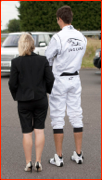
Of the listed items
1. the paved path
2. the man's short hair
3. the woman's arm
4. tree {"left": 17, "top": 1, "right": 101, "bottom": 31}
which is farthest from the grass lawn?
tree {"left": 17, "top": 1, "right": 101, "bottom": 31}

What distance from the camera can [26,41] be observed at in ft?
12.2

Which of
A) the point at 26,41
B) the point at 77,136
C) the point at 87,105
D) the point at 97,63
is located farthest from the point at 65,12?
the point at 97,63

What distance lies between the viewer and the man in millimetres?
4078

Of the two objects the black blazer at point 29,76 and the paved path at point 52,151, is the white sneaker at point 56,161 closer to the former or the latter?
the paved path at point 52,151

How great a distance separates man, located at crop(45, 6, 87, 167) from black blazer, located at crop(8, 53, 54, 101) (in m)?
0.35

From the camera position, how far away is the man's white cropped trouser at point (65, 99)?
4.18m

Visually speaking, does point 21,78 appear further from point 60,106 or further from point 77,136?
point 77,136

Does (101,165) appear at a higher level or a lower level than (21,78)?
lower

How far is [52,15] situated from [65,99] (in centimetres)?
4019

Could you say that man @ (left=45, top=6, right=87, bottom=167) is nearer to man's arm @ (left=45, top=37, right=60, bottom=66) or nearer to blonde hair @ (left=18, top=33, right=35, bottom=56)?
man's arm @ (left=45, top=37, right=60, bottom=66)

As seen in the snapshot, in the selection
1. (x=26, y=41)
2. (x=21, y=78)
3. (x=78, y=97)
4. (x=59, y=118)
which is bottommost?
(x=59, y=118)

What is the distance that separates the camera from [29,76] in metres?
3.76

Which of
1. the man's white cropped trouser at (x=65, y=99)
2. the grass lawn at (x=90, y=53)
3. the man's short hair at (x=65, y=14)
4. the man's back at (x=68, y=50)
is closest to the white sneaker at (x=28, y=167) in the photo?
the man's white cropped trouser at (x=65, y=99)

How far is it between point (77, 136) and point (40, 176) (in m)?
0.79
